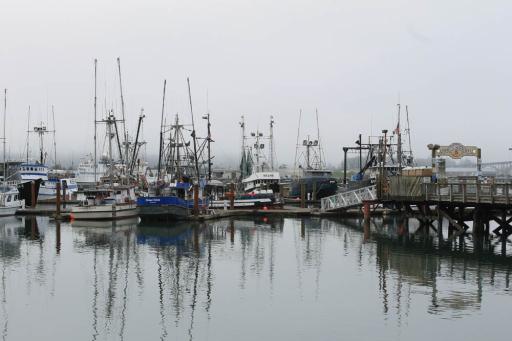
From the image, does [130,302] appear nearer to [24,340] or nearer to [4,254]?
[24,340]

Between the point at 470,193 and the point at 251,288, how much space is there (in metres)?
20.1

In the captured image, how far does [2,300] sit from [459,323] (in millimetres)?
15918

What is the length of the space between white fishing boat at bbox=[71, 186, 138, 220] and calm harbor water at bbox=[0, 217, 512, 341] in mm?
10111

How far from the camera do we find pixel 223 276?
27.1 m

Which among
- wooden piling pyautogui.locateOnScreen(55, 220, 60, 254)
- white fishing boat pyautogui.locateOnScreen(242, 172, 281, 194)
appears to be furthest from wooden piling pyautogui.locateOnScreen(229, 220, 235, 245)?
white fishing boat pyautogui.locateOnScreen(242, 172, 281, 194)

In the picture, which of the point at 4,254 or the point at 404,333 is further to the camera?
the point at 4,254

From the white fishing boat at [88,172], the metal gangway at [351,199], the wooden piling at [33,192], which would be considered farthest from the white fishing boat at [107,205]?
the white fishing boat at [88,172]

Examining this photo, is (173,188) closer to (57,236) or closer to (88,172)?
(57,236)

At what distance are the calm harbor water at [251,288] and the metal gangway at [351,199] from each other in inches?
401

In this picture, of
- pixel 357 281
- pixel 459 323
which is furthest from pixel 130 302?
pixel 459 323

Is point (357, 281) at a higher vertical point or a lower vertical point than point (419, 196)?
lower

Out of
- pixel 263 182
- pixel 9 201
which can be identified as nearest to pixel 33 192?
pixel 9 201

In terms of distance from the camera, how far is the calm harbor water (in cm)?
1891

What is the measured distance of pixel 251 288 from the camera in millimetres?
24641
